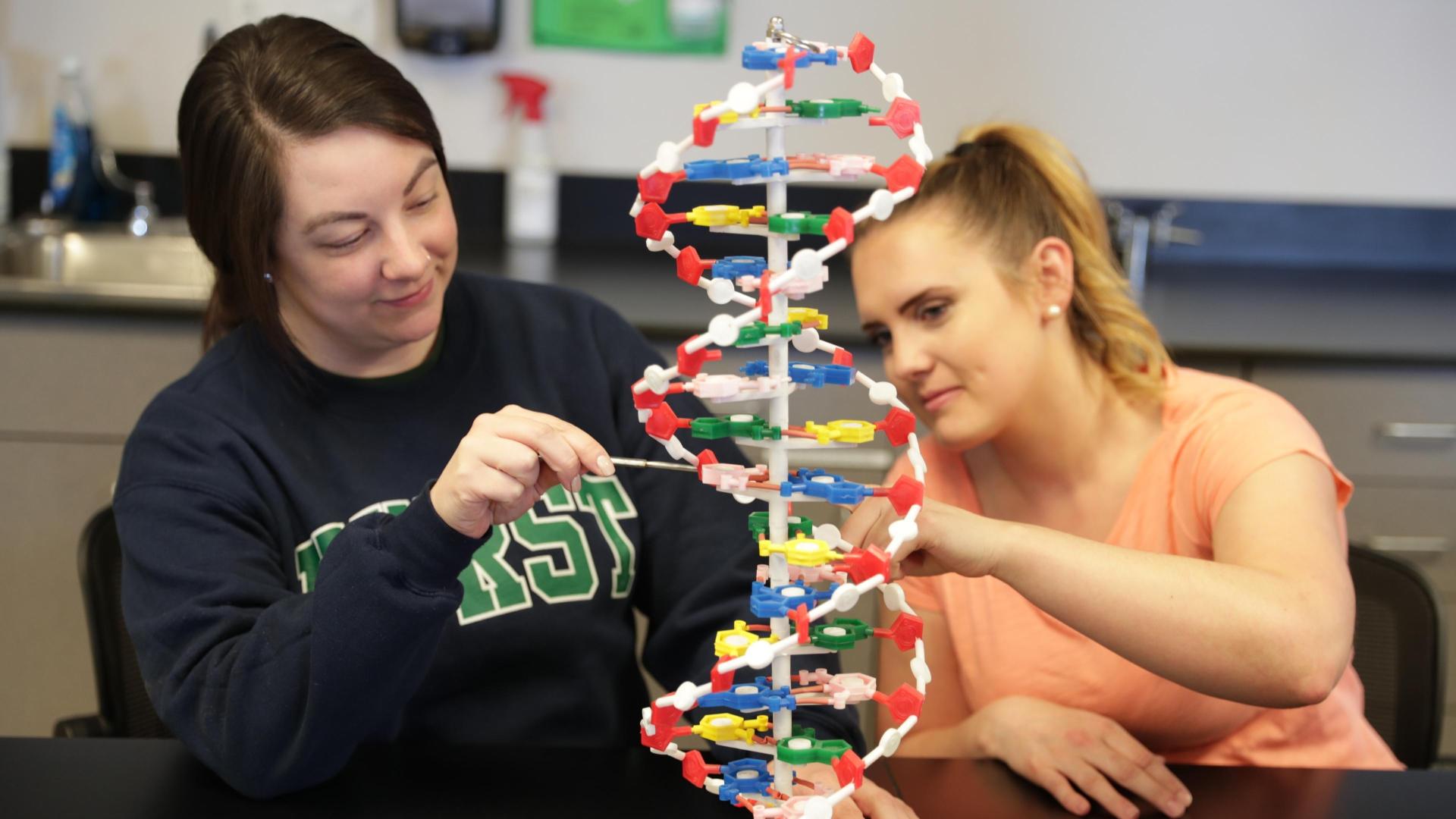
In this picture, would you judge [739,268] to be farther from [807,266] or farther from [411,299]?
[411,299]

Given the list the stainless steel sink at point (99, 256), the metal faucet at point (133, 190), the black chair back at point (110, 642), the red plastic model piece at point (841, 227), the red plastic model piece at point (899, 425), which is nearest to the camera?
the red plastic model piece at point (841, 227)

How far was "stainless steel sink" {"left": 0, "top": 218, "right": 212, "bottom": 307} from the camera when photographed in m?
2.64

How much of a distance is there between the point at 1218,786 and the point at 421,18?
230 centimetres

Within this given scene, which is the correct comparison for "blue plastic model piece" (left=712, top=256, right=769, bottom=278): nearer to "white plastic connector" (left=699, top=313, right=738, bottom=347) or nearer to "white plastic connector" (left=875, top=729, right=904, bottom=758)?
"white plastic connector" (left=699, top=313, right=738, bottom=347)

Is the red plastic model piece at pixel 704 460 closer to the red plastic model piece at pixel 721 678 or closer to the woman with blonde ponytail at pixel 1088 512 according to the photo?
the red plastic model piece at pixel 721 678

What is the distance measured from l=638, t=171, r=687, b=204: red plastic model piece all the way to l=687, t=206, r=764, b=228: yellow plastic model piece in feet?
0.07

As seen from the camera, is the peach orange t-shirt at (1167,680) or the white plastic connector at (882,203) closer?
the white plastic connector at (882,203)

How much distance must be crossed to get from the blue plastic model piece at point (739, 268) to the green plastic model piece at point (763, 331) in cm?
3

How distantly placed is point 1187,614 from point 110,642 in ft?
3.38

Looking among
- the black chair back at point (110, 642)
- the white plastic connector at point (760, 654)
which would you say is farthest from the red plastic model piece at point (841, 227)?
the black chair back at point (110, 642)

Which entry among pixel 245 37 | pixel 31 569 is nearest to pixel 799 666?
pixel 245 37

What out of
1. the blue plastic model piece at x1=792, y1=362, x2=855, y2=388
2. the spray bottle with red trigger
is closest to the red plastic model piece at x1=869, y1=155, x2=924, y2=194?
the blue plastic model piece at x1=792, y1=362, x2=855, y2=388

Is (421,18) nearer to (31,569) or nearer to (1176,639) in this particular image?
(31,569)

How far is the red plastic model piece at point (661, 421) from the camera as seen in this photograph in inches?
30.8
